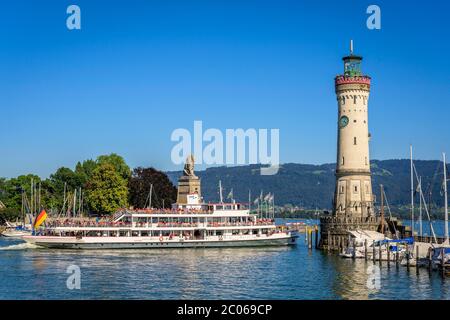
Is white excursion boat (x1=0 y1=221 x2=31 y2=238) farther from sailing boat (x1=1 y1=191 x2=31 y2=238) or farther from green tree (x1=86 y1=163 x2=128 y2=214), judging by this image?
green tree (x1=86 y1=163 x2=128 y2=214)

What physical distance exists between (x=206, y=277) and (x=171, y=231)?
30.8m

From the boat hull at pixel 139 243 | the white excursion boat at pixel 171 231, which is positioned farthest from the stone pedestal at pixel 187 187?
the boat hull at pixel 139 243

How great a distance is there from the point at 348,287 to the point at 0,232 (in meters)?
86.5

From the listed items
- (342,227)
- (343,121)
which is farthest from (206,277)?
(343,121)

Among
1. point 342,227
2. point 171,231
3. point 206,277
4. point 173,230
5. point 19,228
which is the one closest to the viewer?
point 206,277

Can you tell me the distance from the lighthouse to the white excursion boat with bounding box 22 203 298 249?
44.5 feet

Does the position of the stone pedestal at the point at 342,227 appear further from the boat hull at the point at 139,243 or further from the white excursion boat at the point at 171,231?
the white excursion boat at the point at 171,231

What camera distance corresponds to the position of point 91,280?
51125mm

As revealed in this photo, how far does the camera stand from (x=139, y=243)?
82438 millimetres

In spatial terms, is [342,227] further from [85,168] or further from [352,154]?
[85,168]

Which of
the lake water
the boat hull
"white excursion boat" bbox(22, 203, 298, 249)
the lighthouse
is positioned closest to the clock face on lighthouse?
the lighthouse

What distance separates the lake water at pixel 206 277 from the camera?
45.4 m

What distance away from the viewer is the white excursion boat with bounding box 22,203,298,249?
266 ft
